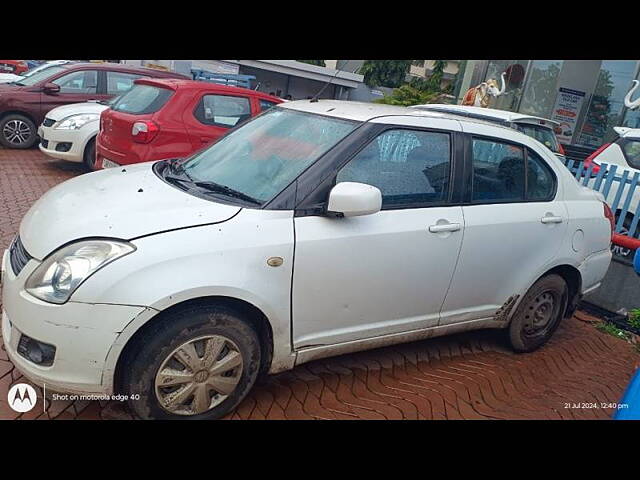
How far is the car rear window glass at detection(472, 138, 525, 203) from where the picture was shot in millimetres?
3533

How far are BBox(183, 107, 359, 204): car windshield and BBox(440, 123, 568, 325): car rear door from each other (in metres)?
1.05

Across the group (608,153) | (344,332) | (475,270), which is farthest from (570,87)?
(344,332)

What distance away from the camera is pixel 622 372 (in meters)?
4.24

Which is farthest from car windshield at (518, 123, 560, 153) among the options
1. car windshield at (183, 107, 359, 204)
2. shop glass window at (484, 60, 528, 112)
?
shop glass window at (484, 60, 528, 112)

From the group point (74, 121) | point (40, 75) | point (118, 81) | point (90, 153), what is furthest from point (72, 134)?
point (40, 75)

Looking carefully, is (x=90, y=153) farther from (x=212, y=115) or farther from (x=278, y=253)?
(x=278, y=253)

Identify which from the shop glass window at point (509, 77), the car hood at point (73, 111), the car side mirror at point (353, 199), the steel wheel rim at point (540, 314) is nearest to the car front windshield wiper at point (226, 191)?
the car side mirror at point (353, 199)

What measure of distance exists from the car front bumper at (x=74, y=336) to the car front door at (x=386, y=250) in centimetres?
94

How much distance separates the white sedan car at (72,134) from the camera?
769 centimetres

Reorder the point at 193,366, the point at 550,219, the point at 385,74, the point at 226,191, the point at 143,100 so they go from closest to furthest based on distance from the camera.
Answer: the point at 193,366
the point at 226,191
the point at 550,219
the point at 143,100
the point at 385,74

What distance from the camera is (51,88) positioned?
351 inches

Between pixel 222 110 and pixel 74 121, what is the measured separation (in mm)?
2504

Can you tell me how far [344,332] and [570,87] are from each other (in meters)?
14.7

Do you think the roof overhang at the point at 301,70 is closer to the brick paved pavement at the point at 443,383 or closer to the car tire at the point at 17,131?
the car tire at the point at 17,131
